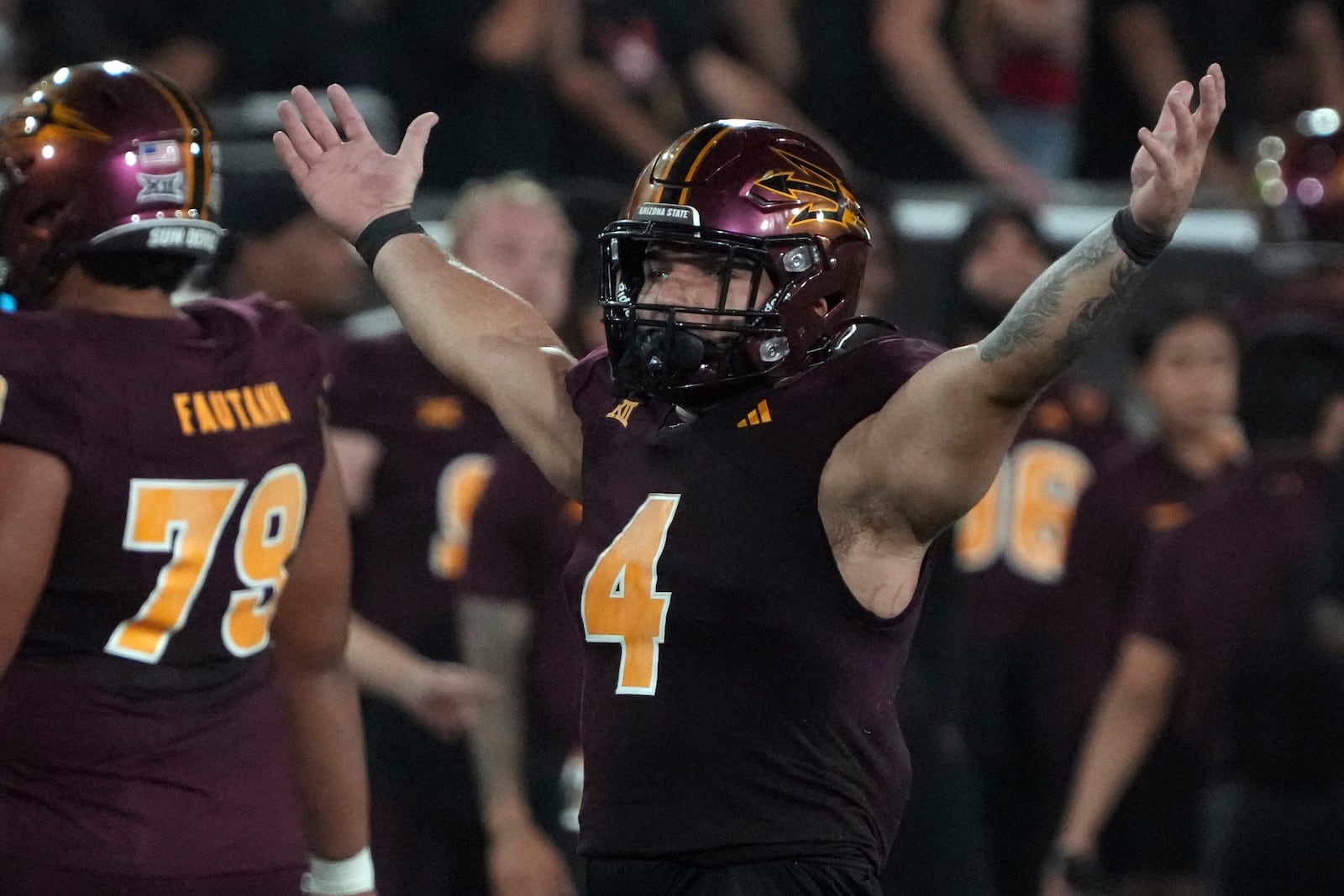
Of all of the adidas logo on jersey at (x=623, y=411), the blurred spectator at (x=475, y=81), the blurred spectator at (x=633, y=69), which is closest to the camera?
the adidas logo on jersey at (x=623, y=411)

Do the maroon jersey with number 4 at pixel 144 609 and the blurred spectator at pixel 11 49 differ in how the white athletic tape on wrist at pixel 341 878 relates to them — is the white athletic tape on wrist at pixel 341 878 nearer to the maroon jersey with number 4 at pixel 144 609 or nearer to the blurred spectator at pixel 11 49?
the maroon jersey with number 4 at pixel 144 609

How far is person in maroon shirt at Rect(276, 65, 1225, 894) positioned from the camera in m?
2.73

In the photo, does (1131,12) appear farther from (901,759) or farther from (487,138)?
(901,759)

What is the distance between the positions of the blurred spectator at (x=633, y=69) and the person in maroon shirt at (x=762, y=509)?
4346mm

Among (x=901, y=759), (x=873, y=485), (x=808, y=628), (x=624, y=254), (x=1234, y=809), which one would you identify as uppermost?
(x=624, y=254)

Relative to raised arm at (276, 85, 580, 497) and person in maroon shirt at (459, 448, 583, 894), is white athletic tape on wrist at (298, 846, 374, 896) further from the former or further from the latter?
person in maroon shirt at (459, 448, 583, 894)

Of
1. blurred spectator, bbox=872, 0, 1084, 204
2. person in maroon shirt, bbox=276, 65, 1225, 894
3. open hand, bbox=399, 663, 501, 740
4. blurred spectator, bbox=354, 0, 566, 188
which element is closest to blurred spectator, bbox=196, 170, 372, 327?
blurred spectator, bbox=354, 0, 566, 188

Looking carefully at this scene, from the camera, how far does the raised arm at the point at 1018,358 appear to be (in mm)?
2551

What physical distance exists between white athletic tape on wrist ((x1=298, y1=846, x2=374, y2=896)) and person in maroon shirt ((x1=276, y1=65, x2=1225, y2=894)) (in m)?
0.80

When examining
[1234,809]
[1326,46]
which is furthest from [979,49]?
[1234,809]

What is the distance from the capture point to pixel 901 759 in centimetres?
297

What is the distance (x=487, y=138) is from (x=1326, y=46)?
132 inches

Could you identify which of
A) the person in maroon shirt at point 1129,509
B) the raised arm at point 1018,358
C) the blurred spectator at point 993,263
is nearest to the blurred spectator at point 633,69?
the blurred spectator at point 993,263

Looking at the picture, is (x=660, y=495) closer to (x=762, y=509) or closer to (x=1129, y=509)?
(x=762, y=509)
